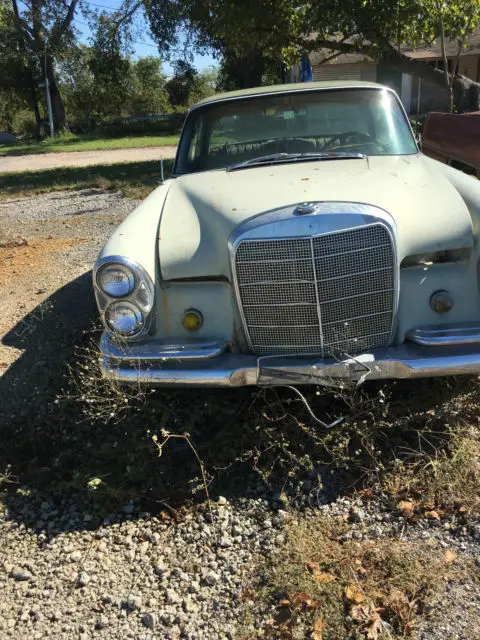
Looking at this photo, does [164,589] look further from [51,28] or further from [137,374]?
[51,28]

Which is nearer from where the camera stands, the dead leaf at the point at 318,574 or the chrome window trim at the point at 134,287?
the dead leaf at the point at 318,574

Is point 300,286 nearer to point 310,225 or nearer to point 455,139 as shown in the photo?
point 310,225

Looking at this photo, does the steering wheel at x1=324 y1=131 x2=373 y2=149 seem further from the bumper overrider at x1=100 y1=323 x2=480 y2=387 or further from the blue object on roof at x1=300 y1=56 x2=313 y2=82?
the blue object on roof at x1=300 y1=56 x2=313 y2=82

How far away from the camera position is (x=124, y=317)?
292 centimetres

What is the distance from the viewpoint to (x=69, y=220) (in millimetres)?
8586

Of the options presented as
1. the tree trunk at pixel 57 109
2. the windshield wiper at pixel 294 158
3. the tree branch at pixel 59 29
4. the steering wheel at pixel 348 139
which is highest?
the tree branch at pixel 59 29

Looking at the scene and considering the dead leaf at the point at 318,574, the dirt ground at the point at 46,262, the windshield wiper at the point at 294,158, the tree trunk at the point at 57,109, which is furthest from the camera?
the tree trunk at the point at 57,109

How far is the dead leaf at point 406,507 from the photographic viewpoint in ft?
8.17

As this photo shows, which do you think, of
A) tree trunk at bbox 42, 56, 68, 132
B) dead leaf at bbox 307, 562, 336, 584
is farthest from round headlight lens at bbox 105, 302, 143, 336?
tree trunk at bbox 42, 56, 68, 132

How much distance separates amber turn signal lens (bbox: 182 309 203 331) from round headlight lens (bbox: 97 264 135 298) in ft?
1.05

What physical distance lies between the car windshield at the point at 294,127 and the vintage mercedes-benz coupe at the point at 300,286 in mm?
972

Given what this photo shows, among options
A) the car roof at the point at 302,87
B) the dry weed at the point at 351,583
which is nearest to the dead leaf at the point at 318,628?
the dry weed at the point at 351,583

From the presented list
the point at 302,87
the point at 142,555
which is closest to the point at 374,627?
the point at 142,555

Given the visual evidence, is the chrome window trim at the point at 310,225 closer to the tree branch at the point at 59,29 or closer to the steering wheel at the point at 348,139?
the steering wheel at the point at 348,139
